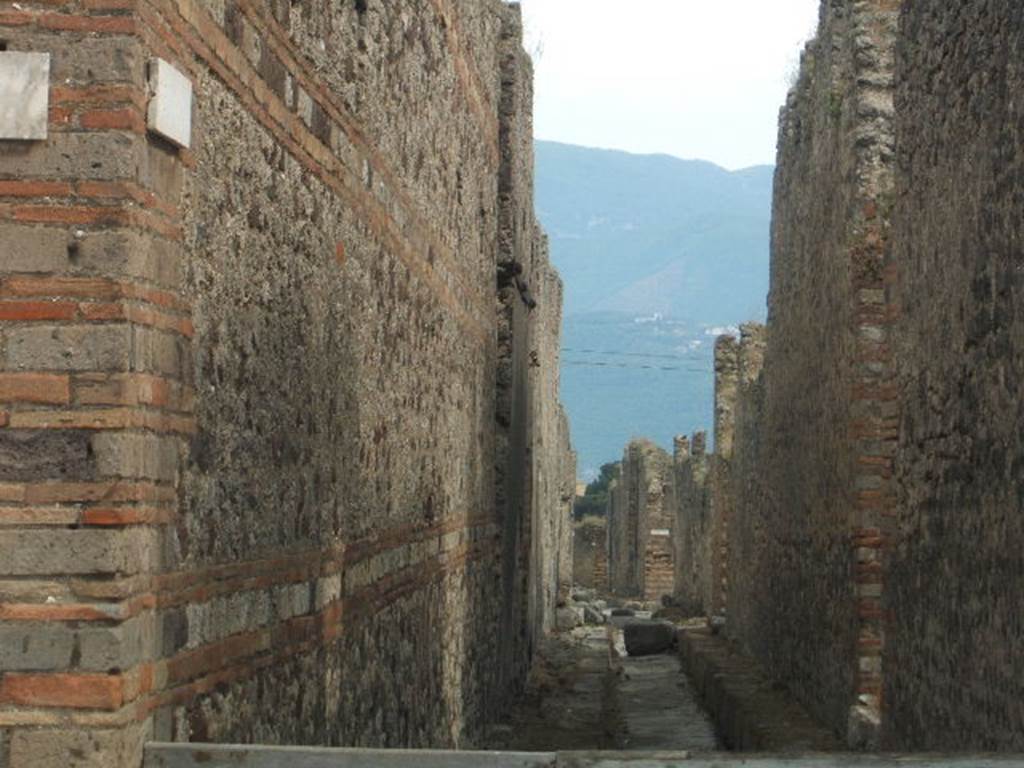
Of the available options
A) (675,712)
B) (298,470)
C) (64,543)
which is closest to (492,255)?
(675,712)

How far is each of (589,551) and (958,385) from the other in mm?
43334

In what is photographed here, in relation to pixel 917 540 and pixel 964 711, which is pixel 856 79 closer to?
pixel 917 540

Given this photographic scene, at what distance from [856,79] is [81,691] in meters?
8.62

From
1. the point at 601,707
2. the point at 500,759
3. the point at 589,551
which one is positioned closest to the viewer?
the point at 500,759

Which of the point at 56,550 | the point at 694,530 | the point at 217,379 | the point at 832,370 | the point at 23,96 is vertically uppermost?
the point at 23,96

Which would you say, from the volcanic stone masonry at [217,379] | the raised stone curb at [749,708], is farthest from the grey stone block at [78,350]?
the raised stone curb at [749,708]

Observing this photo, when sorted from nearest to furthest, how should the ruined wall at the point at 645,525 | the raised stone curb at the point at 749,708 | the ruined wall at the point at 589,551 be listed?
the raised stone curb at the point at 749,708 < the ruined wall at the point at 645,525 < the ruined wall at the point at 589,551

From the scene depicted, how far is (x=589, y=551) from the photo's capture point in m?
50.1

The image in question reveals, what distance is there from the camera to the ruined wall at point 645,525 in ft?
122

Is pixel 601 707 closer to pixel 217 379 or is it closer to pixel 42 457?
pixel 217 379

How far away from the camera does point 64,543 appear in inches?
161

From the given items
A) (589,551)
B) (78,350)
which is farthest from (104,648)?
(589,551)

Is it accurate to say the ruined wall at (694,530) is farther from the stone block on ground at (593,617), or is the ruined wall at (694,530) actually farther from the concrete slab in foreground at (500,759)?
the concrete slab in foreground at (500,759)

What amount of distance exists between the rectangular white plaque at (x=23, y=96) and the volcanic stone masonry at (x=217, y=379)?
13 millimetres
